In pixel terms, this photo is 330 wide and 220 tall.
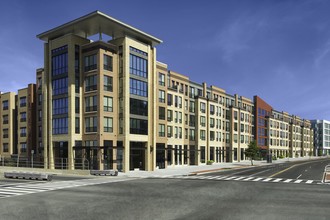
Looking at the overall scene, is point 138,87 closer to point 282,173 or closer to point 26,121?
point 282,173

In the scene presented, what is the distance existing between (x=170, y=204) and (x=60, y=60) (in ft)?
126

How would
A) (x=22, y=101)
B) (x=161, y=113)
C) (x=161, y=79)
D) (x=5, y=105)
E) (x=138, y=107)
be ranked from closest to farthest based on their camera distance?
(x=138, y=107), (x=161, y=113), (x=161, y=79), (x=22, y=101), (x=5, y=105)

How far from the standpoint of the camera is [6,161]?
5978cm

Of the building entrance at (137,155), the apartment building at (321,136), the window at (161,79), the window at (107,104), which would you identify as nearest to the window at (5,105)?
the window at (107,104)

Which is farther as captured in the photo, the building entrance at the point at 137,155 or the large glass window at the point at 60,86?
the building entrance at the point at 137,155

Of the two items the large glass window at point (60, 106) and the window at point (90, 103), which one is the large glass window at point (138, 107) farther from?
the large glass window at point (60, 106)

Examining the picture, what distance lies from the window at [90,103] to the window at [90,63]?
435 cm

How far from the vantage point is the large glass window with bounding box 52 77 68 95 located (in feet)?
168

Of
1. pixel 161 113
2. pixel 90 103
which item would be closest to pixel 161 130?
pixel 161 113

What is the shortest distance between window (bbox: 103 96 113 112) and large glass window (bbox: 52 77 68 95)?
6.49 metres

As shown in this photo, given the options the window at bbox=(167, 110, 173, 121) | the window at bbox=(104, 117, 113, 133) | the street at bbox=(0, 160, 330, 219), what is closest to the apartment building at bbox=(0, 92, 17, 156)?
the window at bbox=(104, 117, 113, 133)

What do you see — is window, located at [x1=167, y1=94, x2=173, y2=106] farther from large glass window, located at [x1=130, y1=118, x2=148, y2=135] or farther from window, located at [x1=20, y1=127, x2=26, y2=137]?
window, located at [x1=20, y1=127, x2=26, y2=137]

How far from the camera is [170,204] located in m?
20.3

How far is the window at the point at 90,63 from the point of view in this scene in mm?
50031
